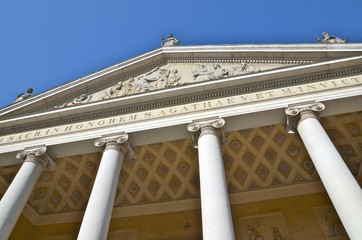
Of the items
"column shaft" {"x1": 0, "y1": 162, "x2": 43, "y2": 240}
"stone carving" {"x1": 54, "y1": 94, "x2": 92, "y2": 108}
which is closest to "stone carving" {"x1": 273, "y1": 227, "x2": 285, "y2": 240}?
"column shaft" {"x1": 0, "y1": 162, "x2": 43, "y2": 240}

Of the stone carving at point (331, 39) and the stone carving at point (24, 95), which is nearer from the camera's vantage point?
the stone carving at point (331, 39)

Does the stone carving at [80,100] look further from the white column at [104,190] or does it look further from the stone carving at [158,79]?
the white column at [104,190]

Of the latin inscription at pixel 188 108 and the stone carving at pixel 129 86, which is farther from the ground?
the stone carving at pixel 129 86

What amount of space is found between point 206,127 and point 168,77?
13.6 feet

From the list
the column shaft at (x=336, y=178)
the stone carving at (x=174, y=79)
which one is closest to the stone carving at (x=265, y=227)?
the column shaft at (x=336, y=178)

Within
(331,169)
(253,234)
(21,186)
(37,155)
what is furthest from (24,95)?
(331,169)

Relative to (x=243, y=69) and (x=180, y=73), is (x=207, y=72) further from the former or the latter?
(x=243, y=69)

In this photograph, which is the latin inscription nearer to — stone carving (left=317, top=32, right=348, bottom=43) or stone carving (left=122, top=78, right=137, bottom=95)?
stone carving (left=122, top=78, right=137, bottom=95)

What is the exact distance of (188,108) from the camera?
12422mm

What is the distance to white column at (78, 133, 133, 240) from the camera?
341 inches

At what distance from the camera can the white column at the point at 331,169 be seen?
297 inches

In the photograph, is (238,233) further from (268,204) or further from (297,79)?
(297,79)

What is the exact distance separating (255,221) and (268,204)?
1.04m

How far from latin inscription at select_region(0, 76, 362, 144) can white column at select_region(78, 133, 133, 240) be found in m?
1.15
